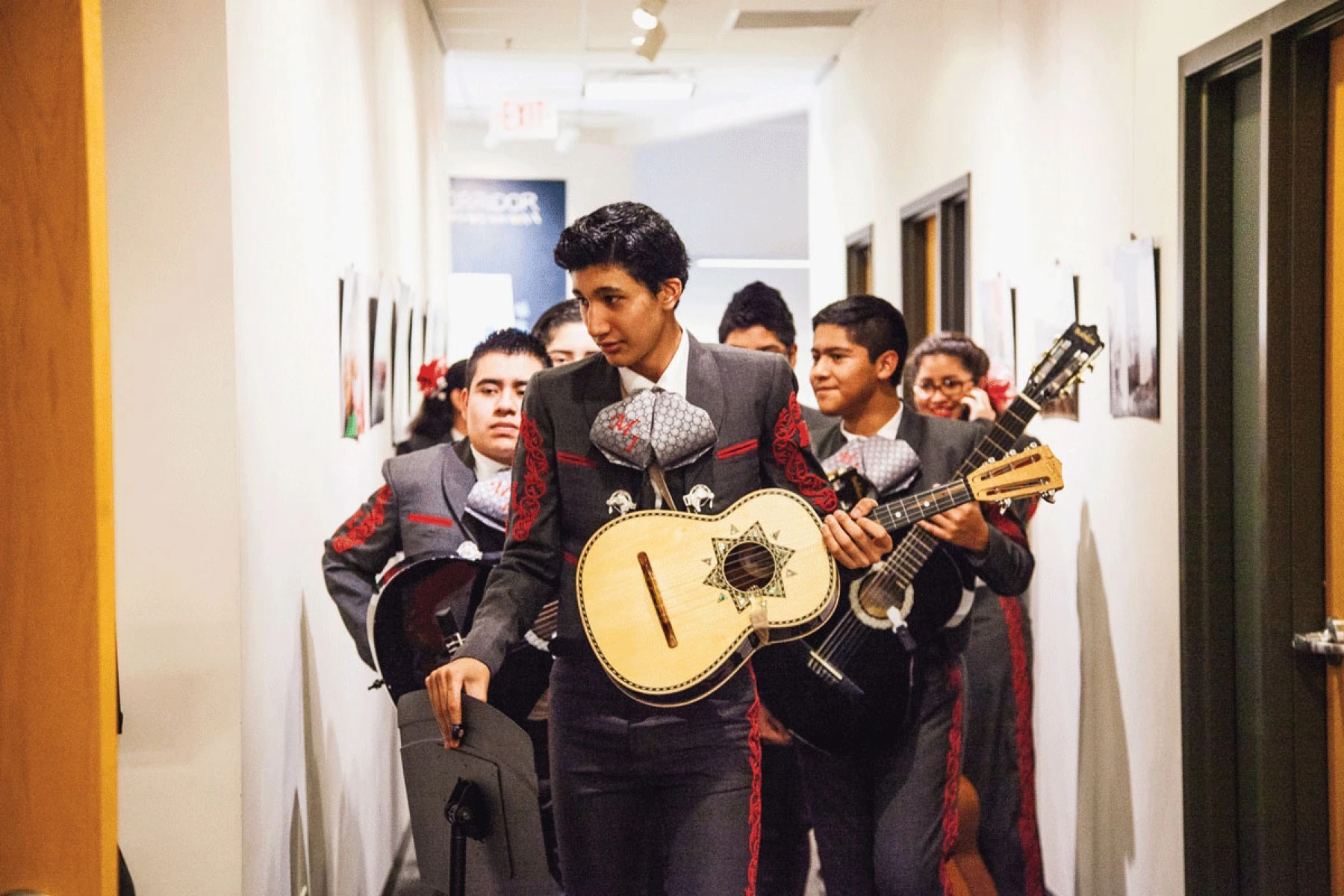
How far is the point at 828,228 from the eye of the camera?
31.0ft

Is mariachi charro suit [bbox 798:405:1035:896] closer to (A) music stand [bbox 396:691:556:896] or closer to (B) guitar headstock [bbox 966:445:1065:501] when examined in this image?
(B) guitar headstock [bbox 966:445:1065:501]

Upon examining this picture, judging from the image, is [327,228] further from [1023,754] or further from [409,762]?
[1023,754]

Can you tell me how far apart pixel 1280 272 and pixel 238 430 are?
2.14 metres

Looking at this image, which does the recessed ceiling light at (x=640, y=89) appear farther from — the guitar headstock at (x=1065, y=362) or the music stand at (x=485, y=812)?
the music stand at (x=485, y=812)

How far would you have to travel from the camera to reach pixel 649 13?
6105 millimetres

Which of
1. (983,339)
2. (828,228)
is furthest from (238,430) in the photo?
(828,228)

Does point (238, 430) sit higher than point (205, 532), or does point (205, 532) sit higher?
point (238, 430)

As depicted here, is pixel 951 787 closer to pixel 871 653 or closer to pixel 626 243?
pixel 871 653

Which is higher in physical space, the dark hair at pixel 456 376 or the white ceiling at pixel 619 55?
the white ceiling at pixel 619 55

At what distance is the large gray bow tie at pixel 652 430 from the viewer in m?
2.35

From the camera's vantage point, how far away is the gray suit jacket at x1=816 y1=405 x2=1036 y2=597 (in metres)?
3.15

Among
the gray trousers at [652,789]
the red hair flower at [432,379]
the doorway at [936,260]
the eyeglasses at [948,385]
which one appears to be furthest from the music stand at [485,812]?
the doorway at [936,260]

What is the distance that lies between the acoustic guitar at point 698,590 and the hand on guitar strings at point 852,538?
0.07 feet

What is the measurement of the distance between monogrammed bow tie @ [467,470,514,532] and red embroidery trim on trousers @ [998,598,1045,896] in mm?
1601
